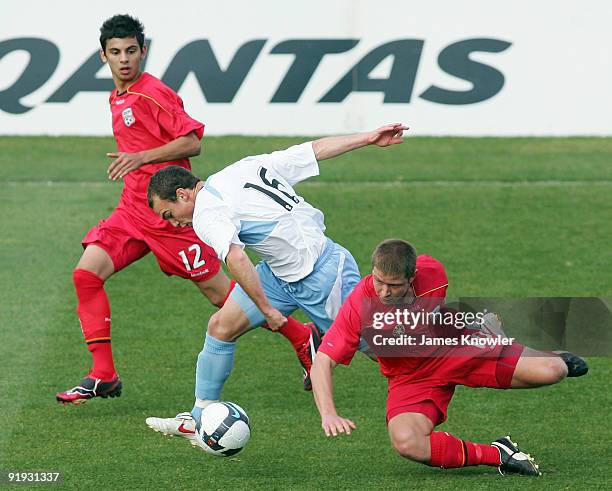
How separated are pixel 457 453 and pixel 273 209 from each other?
5.72 feet

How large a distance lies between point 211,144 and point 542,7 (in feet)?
13.7

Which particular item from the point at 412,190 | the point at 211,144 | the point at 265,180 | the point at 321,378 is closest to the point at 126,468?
the point at 321,378

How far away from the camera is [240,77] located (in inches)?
613

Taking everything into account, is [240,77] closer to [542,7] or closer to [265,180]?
[542,7]

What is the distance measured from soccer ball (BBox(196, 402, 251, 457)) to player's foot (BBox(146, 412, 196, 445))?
1.32 feet

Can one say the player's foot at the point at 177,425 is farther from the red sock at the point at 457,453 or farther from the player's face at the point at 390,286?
the player's face at the point at 390,286

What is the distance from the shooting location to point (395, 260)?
6.27 meters

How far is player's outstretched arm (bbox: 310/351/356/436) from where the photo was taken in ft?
19.8

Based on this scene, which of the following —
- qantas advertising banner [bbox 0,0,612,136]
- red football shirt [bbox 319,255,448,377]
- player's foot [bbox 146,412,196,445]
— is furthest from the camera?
qantas advertising banner [bbox 0,0,612,136]

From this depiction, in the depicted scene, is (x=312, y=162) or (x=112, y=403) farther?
(x=112, y=403)

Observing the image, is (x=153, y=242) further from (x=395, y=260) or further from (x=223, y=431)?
(x=395, y=260)

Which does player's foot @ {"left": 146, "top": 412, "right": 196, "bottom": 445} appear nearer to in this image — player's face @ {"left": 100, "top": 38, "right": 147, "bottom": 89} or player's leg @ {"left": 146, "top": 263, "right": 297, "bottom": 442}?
player's leg @ {"left": 146, "top": 263, "right": 297, "bottom": 442}

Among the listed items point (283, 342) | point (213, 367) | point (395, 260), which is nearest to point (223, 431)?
point (213, 367)

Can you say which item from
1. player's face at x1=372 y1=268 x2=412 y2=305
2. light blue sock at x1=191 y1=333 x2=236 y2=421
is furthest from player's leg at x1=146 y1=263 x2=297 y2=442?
player's face at x1=372 y1=268 x2=412 y2=305
